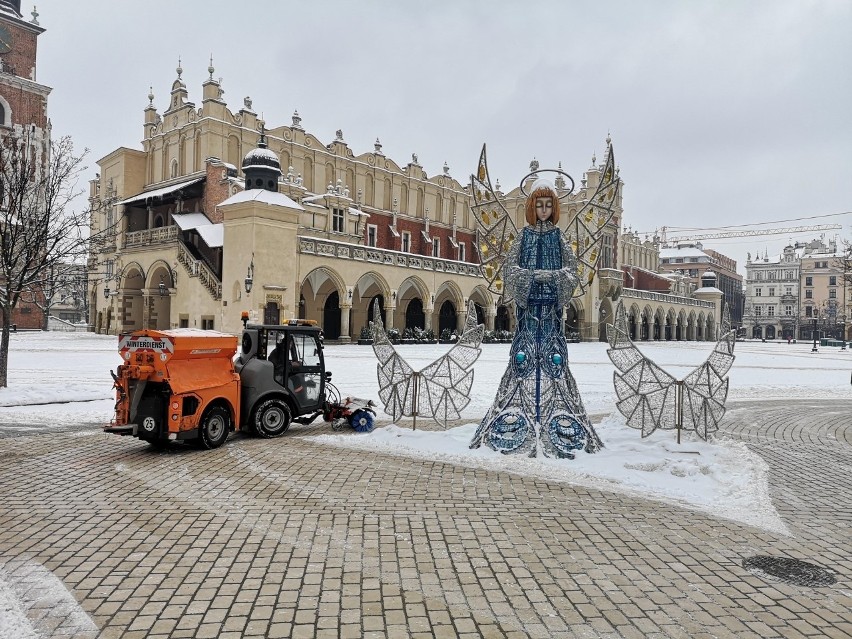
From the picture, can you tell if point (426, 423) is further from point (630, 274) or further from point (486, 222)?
point (630, 274)

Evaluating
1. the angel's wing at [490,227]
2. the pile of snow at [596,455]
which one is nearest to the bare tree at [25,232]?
the pile of snow at [596,455]

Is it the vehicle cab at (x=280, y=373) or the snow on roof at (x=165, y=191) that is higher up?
the snow on roof at (x=165, y=191)

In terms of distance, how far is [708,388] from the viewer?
889 centimetres

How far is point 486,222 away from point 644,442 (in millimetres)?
3931

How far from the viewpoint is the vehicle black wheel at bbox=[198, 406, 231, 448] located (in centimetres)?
779

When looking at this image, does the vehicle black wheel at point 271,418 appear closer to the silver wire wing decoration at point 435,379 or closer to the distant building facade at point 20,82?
the silver wire wing decoration at point 435,379

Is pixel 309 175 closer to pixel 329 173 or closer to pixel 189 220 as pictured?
pixel 329 173

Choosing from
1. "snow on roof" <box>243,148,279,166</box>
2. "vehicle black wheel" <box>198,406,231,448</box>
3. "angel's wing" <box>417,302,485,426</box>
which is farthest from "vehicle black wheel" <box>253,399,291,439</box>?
"snow on roof" <box>243,148,279,166</box>

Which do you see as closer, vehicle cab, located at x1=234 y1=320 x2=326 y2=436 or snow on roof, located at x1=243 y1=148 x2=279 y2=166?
vehicle cab, located at x1=234 y1=320 x2=326 y2=436

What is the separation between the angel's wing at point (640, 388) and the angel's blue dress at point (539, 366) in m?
1.19

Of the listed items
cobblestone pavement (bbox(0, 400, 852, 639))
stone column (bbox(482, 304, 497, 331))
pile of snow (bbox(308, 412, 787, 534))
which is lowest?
cobblestone pavement (bbox(0, 400, 852, 639))

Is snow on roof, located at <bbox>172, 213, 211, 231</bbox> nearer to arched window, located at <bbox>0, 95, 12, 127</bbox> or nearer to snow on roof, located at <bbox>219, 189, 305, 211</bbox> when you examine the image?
snow on roof, located at <bbox>219, 189, 305, 211</bbox>

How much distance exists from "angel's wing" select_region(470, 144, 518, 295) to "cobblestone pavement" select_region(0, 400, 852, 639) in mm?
3001

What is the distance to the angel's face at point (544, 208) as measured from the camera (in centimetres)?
775
